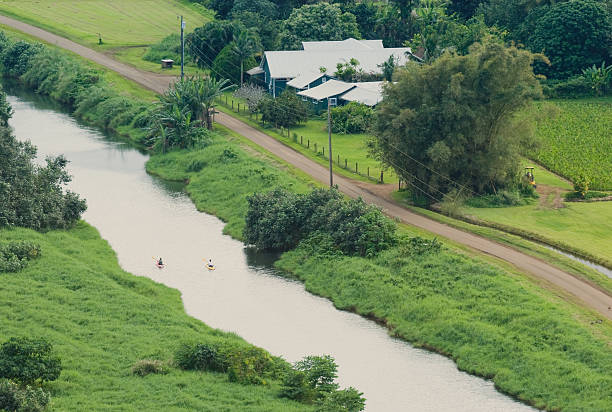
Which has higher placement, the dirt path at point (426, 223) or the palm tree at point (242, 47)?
the palm tree at point (242, 47)

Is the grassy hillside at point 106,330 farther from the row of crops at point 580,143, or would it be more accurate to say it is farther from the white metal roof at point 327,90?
the white metal roof at point 327,90

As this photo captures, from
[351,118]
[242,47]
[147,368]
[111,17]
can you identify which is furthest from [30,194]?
[111,17]

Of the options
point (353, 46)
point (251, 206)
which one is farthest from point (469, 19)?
point (251, 206)

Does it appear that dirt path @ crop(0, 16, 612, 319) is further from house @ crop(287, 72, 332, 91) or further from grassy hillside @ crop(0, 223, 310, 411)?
grassy hillside @ crop(0, 223, 310, 411)

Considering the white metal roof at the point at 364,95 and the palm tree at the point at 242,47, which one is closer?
the white metal roof at the point at 364,95

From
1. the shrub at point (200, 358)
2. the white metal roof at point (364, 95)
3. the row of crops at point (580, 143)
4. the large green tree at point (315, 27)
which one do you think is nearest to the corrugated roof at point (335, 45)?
the large green tree at point (315, 27)

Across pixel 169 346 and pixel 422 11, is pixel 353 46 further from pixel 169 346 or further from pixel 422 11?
pixel 169 346
